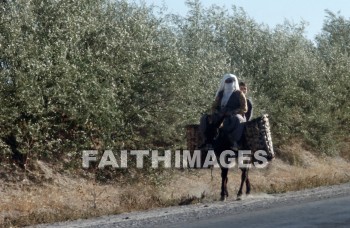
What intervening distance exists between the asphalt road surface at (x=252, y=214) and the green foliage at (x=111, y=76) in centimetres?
292

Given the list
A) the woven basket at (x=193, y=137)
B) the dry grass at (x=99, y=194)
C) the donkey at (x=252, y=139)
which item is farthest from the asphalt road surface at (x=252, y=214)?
the woven basket at (x=193, y=137)

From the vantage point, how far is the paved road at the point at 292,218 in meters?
11.4

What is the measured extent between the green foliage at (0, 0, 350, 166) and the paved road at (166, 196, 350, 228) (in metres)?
4.81

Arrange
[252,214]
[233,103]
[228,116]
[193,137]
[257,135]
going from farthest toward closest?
Answer: [193,137] → [233,103] → [228,116] → [257,135] → [252,214]

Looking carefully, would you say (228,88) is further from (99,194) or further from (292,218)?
(292,218)

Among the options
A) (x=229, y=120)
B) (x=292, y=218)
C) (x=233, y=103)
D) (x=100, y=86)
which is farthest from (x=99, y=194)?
(x=292, y=218)

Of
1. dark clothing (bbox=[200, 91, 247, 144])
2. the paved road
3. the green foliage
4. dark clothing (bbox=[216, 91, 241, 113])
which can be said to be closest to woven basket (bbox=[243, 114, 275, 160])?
dark clothing (bbox=[200, 91, 247, 144])

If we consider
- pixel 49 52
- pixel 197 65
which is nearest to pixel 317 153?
pixel 197 65

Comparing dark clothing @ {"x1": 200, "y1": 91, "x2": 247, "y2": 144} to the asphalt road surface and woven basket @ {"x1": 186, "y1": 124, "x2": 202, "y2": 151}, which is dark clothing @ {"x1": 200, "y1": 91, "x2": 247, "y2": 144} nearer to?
woven basket @ {"x1": 186, "y1": 124, "x2": 202, "y2": 151}

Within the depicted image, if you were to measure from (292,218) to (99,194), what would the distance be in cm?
604

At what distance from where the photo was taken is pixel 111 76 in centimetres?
1738

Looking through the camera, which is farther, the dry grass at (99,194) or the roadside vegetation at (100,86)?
the roadside vegetation at (100,86)

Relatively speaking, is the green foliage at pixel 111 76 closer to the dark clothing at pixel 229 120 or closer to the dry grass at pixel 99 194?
the dry grass at pixel 99 194

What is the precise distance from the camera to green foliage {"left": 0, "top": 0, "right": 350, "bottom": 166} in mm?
15703
